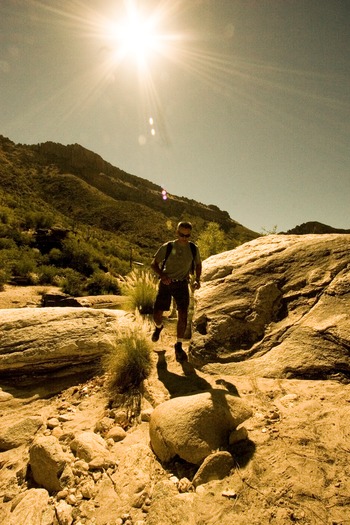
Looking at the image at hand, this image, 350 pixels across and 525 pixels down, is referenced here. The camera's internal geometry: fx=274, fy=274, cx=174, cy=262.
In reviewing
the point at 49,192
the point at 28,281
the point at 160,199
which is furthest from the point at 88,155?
the point at 28,281

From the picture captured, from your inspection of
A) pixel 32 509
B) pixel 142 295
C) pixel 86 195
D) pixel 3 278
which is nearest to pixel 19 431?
pixel 32 509

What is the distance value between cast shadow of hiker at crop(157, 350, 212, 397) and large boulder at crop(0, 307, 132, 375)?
2.99 ft

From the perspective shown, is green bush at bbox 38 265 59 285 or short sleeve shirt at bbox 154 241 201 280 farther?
green bush at bbox 38 265 59 285

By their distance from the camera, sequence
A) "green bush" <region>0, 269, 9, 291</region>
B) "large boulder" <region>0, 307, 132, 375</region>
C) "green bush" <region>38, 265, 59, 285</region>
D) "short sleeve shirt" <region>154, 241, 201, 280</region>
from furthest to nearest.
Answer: "green bush" <region>38, 265, 59, 285</region>
"green bush" <region>0, 269, 9, 291</region>
"short sleeve shirt" <region>154, 241, 201, 280</region>
"large boulder" <region>0, 307, 132, 375</region>

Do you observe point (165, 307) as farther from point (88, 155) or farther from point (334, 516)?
point (88, 155)

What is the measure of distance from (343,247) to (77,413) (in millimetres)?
4629

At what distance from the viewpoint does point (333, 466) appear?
6.41 feet

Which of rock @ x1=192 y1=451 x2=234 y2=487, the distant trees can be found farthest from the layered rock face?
the distant trees

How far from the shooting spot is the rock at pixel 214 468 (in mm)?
2096

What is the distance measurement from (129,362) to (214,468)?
210cm

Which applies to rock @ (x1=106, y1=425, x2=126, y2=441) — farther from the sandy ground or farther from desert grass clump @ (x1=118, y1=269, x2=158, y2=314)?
the sandy ground

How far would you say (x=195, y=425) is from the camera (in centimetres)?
245

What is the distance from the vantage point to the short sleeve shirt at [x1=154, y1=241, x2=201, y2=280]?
455cm

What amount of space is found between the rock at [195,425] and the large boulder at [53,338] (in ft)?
5.76
